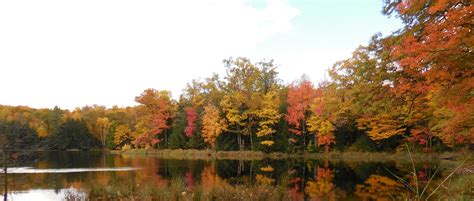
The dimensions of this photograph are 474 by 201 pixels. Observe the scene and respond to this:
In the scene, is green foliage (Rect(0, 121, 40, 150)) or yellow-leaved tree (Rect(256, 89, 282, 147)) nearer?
green foliage (Rect(0, 121, 40, 150))

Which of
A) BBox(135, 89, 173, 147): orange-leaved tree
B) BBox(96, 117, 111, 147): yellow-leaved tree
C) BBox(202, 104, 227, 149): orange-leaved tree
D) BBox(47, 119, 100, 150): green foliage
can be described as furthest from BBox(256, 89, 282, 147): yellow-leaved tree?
BBox(47, 119, 100, 150): green foliage

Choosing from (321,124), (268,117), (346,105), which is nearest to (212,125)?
(268,117)

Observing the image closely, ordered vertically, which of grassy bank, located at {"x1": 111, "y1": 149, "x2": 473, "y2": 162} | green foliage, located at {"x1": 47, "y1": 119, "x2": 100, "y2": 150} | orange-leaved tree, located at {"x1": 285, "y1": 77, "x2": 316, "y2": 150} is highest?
orange-leaved tree, located at {"x1": 285, "y1": 77, "x2": 316, "y2": 150}

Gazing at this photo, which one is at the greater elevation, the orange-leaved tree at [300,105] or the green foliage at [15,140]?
the orange-leaved tree at [300,105]

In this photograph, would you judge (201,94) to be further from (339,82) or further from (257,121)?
(339,82)

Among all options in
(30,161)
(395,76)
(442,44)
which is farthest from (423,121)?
(30,161)

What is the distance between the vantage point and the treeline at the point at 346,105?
10984 millimetres

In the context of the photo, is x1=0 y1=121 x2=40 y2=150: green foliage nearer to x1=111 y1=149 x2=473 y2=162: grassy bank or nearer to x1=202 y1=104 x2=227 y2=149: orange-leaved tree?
x1=111 y1=149 x2=473 y2=162: grassy bank

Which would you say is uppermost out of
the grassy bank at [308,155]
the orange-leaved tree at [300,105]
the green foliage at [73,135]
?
the orange-leaved tree at [300,105]

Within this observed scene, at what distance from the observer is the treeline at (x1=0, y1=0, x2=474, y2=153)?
11.0m

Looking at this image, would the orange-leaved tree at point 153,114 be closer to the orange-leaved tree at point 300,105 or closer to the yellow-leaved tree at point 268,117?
the yellow-leaved tree at point 268,117

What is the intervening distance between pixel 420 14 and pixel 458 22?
9.11 ft

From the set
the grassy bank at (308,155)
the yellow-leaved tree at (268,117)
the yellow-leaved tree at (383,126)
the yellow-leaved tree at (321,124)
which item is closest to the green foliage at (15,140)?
the grassy bank at (308,155)

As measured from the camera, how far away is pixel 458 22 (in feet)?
33.0
